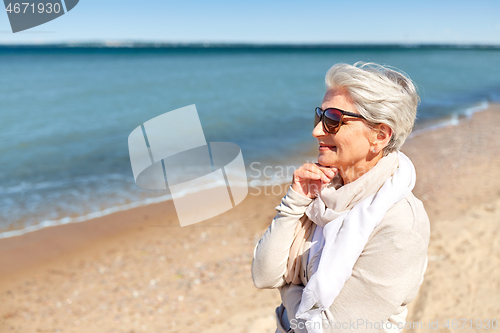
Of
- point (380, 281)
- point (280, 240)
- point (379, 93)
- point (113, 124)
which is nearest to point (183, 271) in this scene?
point (280, 240)

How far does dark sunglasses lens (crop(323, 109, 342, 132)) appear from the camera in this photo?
1869 mm

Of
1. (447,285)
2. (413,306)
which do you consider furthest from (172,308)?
(447,285)

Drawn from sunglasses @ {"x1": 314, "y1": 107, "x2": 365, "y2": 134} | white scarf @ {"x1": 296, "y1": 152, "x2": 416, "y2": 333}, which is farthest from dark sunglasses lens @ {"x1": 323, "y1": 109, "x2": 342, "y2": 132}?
white scarf @ {"x1": 296, "y1": 152, "x2": 416, "y2": 333}

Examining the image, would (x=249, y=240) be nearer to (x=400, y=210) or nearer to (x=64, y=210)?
(x=64, y=210)

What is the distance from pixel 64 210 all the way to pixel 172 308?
390 centimetres

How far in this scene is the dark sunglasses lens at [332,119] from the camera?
187cm

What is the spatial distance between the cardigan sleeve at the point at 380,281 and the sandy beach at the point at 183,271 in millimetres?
2494

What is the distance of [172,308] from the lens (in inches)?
175

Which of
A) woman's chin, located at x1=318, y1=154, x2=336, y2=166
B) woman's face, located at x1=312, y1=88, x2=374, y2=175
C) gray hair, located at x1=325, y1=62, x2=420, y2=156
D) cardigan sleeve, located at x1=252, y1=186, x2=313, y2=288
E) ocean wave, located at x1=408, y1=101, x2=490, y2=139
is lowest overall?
ocean wave, located at x1=408, y1=101, x2=490, y2=139

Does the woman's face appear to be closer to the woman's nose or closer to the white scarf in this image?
the woman's nose

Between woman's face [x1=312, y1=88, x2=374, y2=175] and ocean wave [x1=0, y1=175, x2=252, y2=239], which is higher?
woman's face [x1=312, y1=88, x2=374, y2=175]

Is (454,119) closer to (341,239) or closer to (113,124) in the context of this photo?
(113,124)

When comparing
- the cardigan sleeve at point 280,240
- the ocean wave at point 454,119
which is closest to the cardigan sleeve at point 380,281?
the cardigan sleeve at point 280,240

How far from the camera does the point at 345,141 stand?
1929 mm
